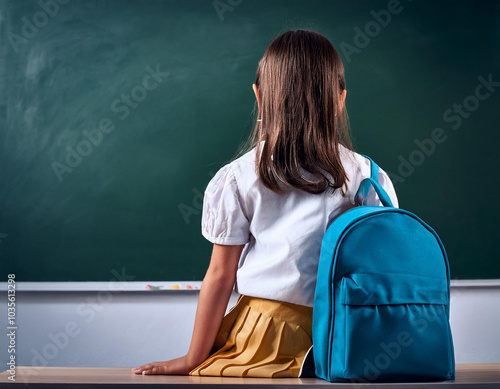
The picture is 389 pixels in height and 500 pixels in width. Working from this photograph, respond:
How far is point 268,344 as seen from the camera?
3.05 feet

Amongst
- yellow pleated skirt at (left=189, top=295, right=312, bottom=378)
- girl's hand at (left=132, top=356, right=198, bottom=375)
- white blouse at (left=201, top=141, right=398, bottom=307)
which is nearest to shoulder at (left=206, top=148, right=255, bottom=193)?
white blouse at (left=201, top=141, right=398, bottom=307)

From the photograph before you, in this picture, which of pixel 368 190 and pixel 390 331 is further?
pixel 368 190

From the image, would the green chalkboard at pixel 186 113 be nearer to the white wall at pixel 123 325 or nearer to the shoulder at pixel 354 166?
the white wall at pixel 123 325

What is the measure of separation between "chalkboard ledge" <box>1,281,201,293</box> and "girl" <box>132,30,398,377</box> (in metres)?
1.17

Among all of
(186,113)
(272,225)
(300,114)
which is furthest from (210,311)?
(186,113)

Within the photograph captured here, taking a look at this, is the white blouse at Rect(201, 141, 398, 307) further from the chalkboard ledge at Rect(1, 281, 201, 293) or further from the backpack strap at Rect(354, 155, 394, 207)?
the chalkboard ledge at Rect(1, 281, 201, 293)

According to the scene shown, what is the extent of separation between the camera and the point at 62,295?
2.15m

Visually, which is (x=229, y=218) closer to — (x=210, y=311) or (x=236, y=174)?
(x=236, y=174)

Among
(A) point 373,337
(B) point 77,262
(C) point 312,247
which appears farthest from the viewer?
(B) point 77,262

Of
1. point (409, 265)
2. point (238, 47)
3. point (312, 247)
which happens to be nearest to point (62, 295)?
point (238, 47)

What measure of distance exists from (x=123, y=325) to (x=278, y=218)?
146 cm

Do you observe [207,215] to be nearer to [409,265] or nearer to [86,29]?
[409,265]

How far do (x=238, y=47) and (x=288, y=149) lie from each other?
136cm

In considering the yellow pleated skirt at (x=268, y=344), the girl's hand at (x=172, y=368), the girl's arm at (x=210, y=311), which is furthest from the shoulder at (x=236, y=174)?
the girl's hand at (x=172, y=368)
